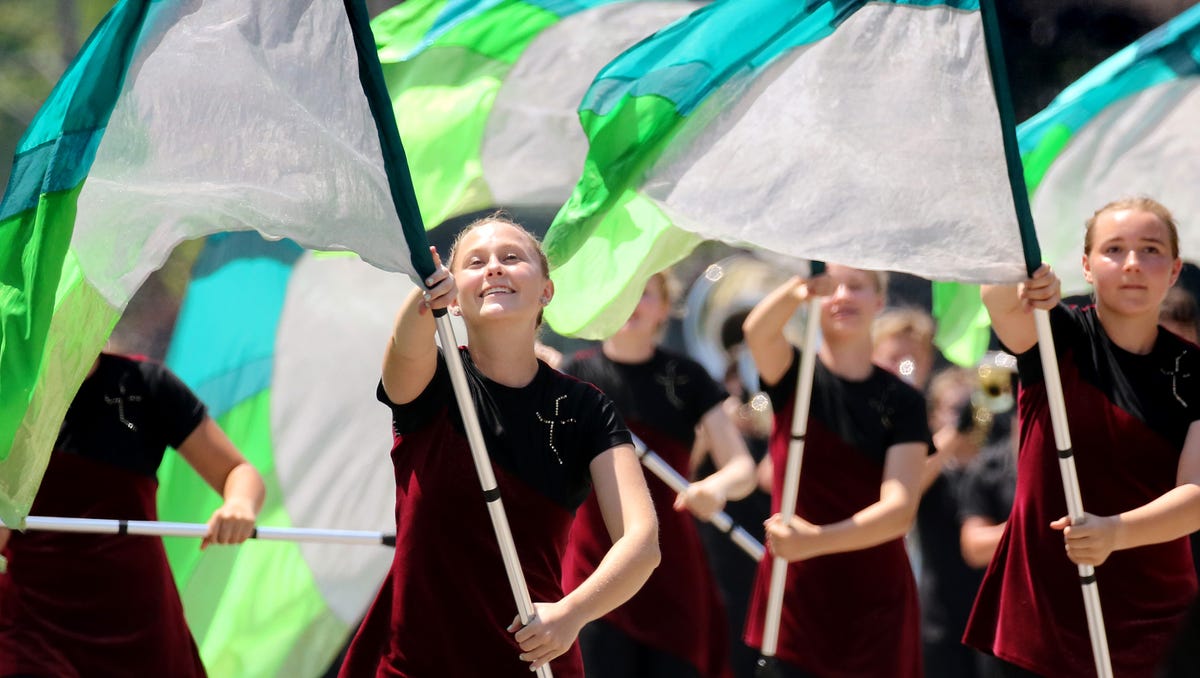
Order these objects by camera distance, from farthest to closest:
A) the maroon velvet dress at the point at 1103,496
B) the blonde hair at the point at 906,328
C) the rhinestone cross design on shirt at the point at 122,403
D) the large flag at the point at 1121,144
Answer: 1. the blonde hair at the point at 906,328
2. the large flag at the point at 1121,144
3. the rhinestone cross design on shirt at the point at 122,403
4. the maroon velvet dress at the point at 1103,496

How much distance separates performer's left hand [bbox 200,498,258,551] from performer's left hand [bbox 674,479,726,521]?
1584 mm

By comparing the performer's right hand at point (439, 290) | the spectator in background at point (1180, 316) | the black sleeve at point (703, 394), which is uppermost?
the spectator in background at point (1180, 316)

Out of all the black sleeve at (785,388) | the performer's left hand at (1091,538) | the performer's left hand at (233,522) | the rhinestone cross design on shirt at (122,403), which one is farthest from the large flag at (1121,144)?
the rhinestone cross design on shirt at (122,403)

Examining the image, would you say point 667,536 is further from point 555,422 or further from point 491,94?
point 555,422

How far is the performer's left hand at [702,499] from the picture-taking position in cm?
586

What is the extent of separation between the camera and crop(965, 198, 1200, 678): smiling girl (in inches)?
174

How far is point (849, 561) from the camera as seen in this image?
577cm

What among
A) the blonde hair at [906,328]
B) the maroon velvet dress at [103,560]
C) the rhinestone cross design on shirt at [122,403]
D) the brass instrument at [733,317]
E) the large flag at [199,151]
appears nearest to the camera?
the large flag at [199,151]

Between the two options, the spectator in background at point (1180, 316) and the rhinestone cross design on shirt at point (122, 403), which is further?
the spectator in background at point (1180, 316)

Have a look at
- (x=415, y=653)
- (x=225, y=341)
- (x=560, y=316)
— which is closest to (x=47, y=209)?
(x=415, y=653)

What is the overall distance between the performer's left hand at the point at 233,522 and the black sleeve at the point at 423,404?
4.03 feet

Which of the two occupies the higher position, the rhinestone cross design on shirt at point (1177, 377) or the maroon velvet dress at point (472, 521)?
the rhinestone cross design on shirt at point (1177, 377)

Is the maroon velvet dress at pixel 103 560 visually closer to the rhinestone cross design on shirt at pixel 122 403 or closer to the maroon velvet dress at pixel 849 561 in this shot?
the rhinestone cross design on shirt at pixel 122 403

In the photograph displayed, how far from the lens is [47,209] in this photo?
3.69 metres
